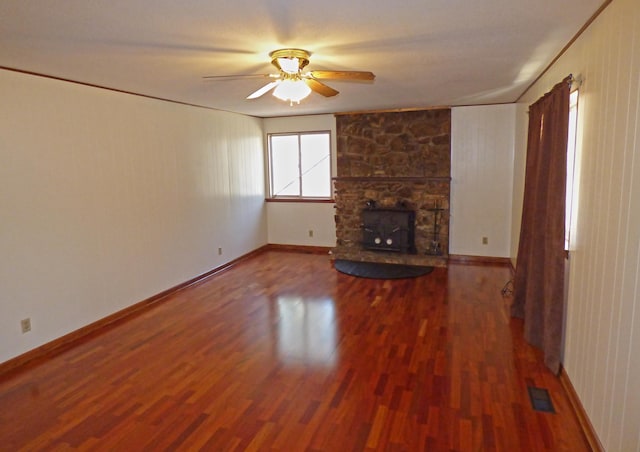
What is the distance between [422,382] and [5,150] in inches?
139

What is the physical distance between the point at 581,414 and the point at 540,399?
0.26m

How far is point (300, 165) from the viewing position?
6.98 m

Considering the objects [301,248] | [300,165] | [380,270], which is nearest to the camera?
[380,270]

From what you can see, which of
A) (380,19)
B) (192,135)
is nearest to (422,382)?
(380,19)

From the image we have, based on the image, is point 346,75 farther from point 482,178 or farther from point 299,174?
point 299,174

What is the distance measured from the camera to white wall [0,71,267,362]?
10.6 feet

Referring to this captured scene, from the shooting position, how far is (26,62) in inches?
→ 117

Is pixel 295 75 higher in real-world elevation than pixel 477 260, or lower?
higher

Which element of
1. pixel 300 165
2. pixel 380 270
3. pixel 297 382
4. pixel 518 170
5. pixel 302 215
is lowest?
pixel 297 382

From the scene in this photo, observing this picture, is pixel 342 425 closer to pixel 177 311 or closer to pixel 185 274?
pixel 177 311

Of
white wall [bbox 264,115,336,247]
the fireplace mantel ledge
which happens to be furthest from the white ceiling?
white wall [bbox 264,115,336,247]

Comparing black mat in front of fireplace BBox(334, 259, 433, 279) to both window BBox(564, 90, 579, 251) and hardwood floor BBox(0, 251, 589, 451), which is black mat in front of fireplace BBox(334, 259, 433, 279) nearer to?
hardwood floor BBox(0, 251, 589, 451)

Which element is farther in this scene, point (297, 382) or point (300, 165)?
point (300, 165)

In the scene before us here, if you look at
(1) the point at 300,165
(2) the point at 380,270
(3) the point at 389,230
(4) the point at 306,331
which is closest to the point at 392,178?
(3) the point at 389,230
